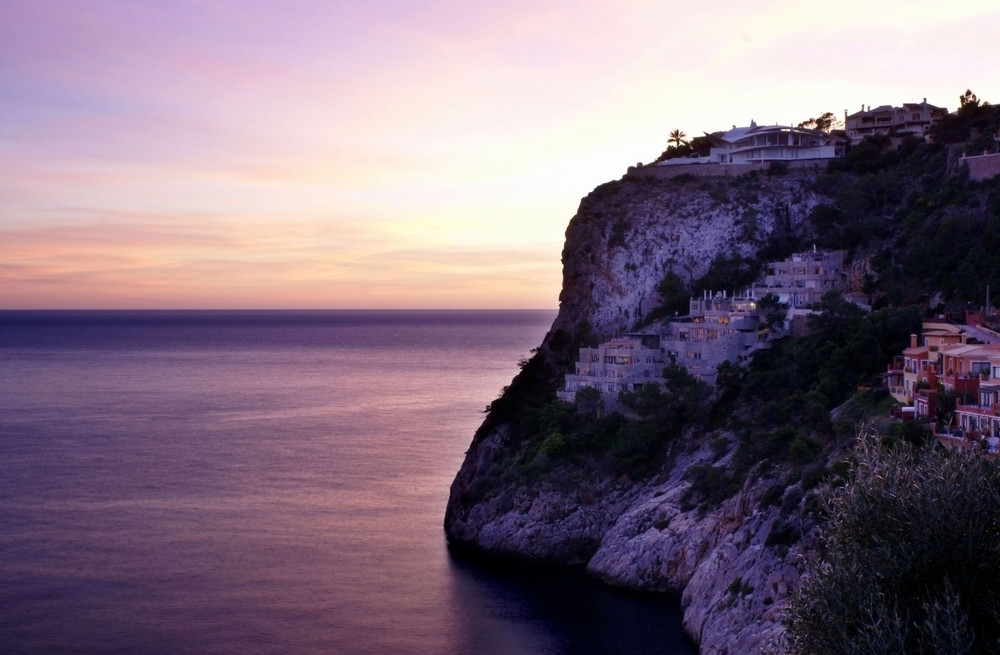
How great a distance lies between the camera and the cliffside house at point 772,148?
81.7m

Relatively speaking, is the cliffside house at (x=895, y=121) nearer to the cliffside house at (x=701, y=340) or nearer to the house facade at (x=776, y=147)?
the house facade at (x=776, y=147)

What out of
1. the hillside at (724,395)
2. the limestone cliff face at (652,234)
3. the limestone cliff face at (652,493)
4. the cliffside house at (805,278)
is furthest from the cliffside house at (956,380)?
the limestone cliff face at (652,234)

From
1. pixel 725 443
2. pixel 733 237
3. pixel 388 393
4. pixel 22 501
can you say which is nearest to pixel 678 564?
pixel 725 443

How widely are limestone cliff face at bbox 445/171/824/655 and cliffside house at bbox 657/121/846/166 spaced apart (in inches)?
117

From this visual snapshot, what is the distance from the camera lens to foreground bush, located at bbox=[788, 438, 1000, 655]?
760 inches

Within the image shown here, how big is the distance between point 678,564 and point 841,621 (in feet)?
94.1

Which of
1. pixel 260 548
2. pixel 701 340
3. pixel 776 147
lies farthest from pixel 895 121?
pixel 260 548

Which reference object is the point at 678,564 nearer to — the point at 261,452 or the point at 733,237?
the point at 733,237

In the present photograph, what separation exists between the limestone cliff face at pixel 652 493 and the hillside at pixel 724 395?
0.10 meters

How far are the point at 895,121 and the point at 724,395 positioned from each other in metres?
39.6

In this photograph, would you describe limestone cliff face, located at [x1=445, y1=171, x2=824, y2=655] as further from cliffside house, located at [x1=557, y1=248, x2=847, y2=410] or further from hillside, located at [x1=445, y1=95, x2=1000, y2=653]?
cliffside house, located at [x1=557, y1=248, x2=847, y2=410]

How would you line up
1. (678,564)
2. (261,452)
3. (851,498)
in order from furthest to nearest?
(261,452)
(678,564)
(851,498)

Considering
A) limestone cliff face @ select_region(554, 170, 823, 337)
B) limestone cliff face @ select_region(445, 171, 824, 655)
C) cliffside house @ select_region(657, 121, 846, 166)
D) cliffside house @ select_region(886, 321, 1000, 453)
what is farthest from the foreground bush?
A: cliffside house @ select_region(657, 121, 846, 166)

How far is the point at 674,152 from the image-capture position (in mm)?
91312
